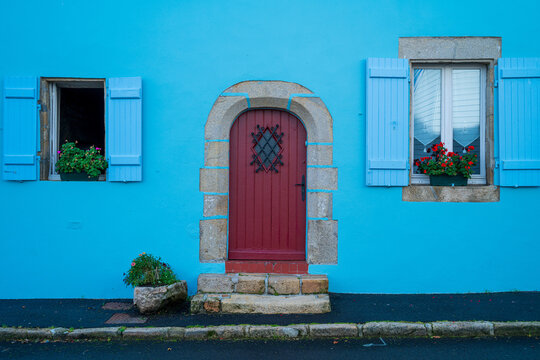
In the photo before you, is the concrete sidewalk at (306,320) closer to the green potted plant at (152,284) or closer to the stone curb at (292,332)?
the stone curb at (292,332)

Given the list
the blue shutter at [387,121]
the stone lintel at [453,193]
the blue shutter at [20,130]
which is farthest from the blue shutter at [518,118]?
the blue shutter at [20,130]

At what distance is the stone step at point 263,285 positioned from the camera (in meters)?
4.46

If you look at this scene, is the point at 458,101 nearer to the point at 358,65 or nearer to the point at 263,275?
the point at 358,65

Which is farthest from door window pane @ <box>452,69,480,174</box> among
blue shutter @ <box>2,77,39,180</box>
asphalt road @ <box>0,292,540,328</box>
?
blue shutter @ <box>2,77,39,180</box>

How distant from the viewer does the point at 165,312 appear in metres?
4.23

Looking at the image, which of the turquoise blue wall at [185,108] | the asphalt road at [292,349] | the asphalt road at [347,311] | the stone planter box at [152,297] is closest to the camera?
the asphalt road at [292,349]

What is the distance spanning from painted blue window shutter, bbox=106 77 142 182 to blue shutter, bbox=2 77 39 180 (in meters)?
0.93

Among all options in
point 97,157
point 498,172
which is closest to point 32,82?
point 97,157

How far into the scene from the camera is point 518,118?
4.70 m

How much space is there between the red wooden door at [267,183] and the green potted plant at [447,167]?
1.50 m

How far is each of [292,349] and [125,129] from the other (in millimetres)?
3108

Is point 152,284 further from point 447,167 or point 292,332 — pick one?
point 447,167

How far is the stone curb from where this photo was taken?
12.1 feet

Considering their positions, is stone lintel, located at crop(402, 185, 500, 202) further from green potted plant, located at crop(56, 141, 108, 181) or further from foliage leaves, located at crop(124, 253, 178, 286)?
green potted plant, located at crop(56, 141, 108, 181)
